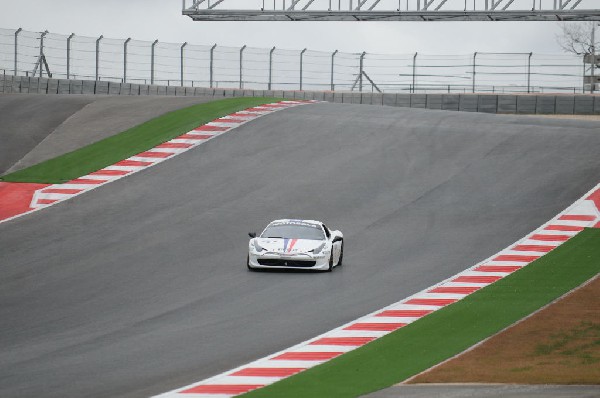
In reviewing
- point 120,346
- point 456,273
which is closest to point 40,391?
point 120,346

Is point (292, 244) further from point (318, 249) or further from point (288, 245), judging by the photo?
point (318, 249)

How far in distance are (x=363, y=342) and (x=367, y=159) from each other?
1682cm

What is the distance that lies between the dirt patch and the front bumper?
4988mm

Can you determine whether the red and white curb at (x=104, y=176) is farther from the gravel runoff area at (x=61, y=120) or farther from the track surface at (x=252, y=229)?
the gravel runoff area at (x=61, y=120)

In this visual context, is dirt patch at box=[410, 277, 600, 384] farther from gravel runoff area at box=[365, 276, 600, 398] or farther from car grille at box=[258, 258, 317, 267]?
car grille at box=[258, 258, 317, 267]

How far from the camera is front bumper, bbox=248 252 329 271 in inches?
922

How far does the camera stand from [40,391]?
14477 mm

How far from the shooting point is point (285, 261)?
77.0ft

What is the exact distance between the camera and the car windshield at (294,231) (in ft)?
79.1

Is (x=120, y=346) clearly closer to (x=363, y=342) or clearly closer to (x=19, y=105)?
(x=363, y=342)

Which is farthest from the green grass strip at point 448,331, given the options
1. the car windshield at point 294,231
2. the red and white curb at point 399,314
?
the car windshield at point 294,231

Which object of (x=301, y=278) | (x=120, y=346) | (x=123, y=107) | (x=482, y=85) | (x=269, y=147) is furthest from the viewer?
(x=482, y=85)

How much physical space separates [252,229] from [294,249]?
4.10 metres

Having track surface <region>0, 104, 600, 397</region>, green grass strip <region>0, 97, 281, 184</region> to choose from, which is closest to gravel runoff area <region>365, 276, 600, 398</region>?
track surface <region>0, 104, 600, 397</region>
